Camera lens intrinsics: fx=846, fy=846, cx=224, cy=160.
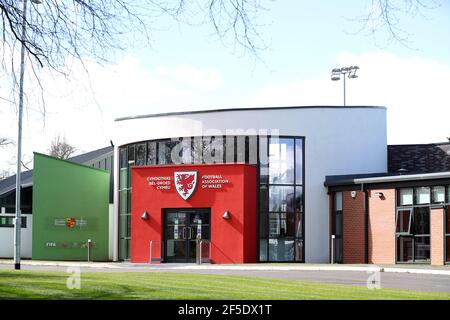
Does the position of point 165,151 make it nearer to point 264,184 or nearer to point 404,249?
point 264,184

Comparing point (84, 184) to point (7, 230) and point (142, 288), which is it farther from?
point (142, 288)

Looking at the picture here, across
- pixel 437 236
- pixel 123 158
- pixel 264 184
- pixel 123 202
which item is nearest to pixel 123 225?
pixel 123 202

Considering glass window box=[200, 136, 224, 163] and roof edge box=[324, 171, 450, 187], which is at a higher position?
glass window box=[200, 136, 224, 163]

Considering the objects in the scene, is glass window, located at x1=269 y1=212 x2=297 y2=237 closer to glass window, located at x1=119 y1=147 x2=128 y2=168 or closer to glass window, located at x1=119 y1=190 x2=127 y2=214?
glass window, located at x1=119 y1=190 x2=127 y2=214

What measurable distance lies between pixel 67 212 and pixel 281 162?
12.6 metres

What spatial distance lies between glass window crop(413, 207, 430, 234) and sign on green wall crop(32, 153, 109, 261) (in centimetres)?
1795

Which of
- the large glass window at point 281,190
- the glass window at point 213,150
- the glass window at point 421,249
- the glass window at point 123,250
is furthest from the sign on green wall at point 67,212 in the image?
the glass window at point 421,249

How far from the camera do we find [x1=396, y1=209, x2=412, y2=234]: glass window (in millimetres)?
33000

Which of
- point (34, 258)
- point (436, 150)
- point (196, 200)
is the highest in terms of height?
point (436, 150)

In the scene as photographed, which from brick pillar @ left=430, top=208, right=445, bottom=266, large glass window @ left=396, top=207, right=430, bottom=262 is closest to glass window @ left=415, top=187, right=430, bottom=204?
large glass window @ left=396, top=207, right=430, bottom=262

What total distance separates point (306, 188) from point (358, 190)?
103 inches

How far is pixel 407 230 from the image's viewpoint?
109ft
